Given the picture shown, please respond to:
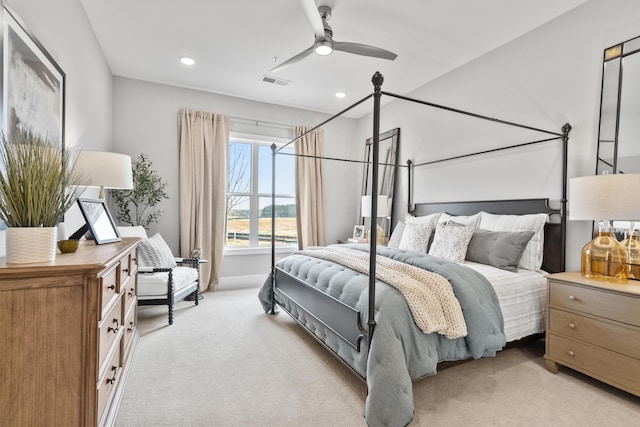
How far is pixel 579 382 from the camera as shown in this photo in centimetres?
218

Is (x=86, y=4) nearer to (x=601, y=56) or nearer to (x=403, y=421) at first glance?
(x=403, y=421)

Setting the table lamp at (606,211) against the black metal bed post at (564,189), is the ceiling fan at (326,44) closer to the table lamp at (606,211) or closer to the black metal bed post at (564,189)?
the black metal bed post at (564,189)

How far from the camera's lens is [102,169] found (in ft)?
8.06

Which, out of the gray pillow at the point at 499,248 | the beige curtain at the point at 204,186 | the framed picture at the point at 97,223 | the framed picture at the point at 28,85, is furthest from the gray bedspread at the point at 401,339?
the beige curtain at the point at 204,186

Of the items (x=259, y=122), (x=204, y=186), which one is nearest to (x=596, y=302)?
(x=204, y=186)

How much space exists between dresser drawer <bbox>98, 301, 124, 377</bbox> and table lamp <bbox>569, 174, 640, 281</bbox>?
2825mm

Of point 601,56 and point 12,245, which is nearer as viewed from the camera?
point 12,245

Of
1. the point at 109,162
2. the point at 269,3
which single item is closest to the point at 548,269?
the point at 269,3

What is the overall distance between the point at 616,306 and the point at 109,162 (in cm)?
358

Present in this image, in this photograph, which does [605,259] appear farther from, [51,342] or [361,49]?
[51,342]

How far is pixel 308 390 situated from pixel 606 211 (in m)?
2.20

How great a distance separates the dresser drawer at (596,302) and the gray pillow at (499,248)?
40 centimetres

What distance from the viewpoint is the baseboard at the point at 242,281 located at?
15.5 ft

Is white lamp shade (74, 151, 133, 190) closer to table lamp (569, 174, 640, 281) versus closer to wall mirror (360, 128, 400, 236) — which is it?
wall mirror (360, 128, 400, 236)
